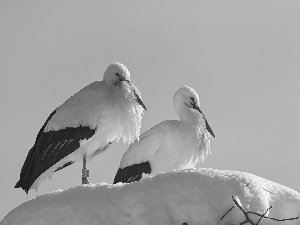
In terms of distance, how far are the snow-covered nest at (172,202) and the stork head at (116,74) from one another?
206 inches

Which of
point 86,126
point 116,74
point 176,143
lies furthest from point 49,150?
point 176,143

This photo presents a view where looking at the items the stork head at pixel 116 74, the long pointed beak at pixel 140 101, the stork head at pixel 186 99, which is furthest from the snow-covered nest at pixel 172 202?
the stork head at pixel 186 99

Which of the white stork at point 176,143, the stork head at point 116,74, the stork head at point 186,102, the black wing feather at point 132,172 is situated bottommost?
the black wing feather at point 132,172

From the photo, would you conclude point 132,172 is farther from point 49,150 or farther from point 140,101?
point 49,150

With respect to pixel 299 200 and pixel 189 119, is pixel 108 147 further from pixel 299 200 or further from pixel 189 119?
pixel 299 200

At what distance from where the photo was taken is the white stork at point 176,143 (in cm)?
1043

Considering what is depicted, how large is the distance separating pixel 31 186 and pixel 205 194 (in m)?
5.61

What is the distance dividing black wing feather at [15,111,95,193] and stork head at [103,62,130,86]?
2.81 feet

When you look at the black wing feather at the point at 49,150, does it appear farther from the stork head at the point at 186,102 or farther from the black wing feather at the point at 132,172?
the stork head at the point at 186,102

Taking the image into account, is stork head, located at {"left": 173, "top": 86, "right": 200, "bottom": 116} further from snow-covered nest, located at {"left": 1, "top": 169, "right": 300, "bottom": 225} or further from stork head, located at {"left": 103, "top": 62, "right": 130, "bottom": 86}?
snow-covered nest, located at {"left": 1, "top": 169, "right": 300, "bottom": 225}

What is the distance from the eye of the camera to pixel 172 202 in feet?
12.9

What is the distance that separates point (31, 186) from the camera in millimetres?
9180

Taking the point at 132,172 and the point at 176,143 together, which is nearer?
the point at 176,143

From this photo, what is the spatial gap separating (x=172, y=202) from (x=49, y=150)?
547cm
